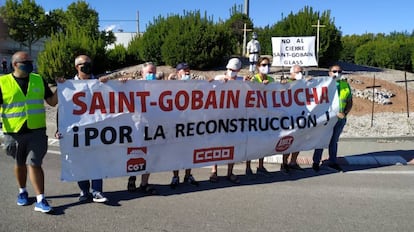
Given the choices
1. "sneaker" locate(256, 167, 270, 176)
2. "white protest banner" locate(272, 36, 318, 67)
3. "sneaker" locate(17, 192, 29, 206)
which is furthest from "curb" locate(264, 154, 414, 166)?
"white protest banner" locate(272, 36, 318, 67)

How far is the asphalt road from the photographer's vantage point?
14.6 feet

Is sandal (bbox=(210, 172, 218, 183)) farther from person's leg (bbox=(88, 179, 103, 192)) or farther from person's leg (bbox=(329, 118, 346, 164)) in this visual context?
person's leg (bbox=(329, 118, 346, 164))

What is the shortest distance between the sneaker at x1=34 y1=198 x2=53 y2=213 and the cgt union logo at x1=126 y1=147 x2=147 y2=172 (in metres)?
1.08

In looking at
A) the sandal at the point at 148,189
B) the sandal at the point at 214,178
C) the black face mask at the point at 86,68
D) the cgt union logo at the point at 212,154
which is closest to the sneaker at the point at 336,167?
the cgt union logo at the point at 212,154

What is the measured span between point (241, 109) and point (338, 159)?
2572 millimetres

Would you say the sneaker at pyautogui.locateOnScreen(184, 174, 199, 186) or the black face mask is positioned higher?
the black face mask

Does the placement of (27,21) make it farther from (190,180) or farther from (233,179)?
(233,179)

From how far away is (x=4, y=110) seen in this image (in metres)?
4.63

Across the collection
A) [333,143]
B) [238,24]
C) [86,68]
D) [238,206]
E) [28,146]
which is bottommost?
[238,206]

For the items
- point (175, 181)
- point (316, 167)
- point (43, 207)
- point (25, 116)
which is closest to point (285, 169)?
point (316, 167)

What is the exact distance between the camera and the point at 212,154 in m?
5.98

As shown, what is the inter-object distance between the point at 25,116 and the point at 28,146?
1.16 ft

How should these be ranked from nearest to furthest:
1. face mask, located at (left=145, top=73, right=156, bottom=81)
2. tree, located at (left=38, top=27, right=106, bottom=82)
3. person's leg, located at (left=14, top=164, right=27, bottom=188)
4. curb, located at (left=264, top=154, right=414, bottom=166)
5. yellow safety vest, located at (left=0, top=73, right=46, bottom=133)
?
yellow safety vest, located at (left=0, top=73, right=46, bottom=133) → person's leg, located at (left=14, top=164, right=27, bottom=188) → face mask, located at (left=145, top=73, right=156, bottom=81) → curb, located at (left=264, top=154, right=414, bottom=166) → tree, located at (left=38, top=27, right=106, bottom=82)

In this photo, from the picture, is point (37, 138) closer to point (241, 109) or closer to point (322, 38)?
point (241, 109)
